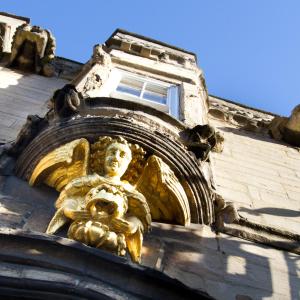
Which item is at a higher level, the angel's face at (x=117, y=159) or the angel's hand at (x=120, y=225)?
the angel's face at (x=117, y=159)

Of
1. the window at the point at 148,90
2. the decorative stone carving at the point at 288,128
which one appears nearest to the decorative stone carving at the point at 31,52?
the window at the point at 148,90

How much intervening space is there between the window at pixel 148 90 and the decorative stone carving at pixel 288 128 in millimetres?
2140

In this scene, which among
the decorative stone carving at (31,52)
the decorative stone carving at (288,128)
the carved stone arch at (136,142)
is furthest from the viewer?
the decorative stone carving at (31,52)

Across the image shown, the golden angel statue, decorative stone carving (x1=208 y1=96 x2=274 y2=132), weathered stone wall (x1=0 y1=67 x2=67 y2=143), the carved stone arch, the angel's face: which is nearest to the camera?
the golden angel statue

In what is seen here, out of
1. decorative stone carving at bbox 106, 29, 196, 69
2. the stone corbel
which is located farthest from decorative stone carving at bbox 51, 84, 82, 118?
decorative stone carving at bbox 106, 29, 196, 69

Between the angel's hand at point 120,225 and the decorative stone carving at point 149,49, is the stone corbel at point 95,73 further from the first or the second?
the angel's hand at point 120,225

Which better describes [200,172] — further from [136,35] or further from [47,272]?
[136,35]

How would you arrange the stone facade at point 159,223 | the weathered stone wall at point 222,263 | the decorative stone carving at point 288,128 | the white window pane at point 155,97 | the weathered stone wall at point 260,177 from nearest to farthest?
the stone facade at point 159,223 → the weathered stone wall at point 222,263 → the weathered stone wall at point 260,177 → the white window pane at point 155,97 → the decorative stone carving at point 288,128

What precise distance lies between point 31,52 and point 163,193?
18.1 feet

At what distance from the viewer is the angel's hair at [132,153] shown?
4.44m

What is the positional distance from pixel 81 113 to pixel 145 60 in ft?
11.6

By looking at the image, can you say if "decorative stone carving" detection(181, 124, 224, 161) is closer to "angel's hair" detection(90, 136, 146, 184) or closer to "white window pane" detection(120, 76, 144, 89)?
"angel's hair" detection(90, 136, 146, 184)

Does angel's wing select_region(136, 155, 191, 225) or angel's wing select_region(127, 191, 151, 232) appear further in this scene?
angel's wing select_region(136, 155, 191, 225)

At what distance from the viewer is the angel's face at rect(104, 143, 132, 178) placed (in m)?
4.20
